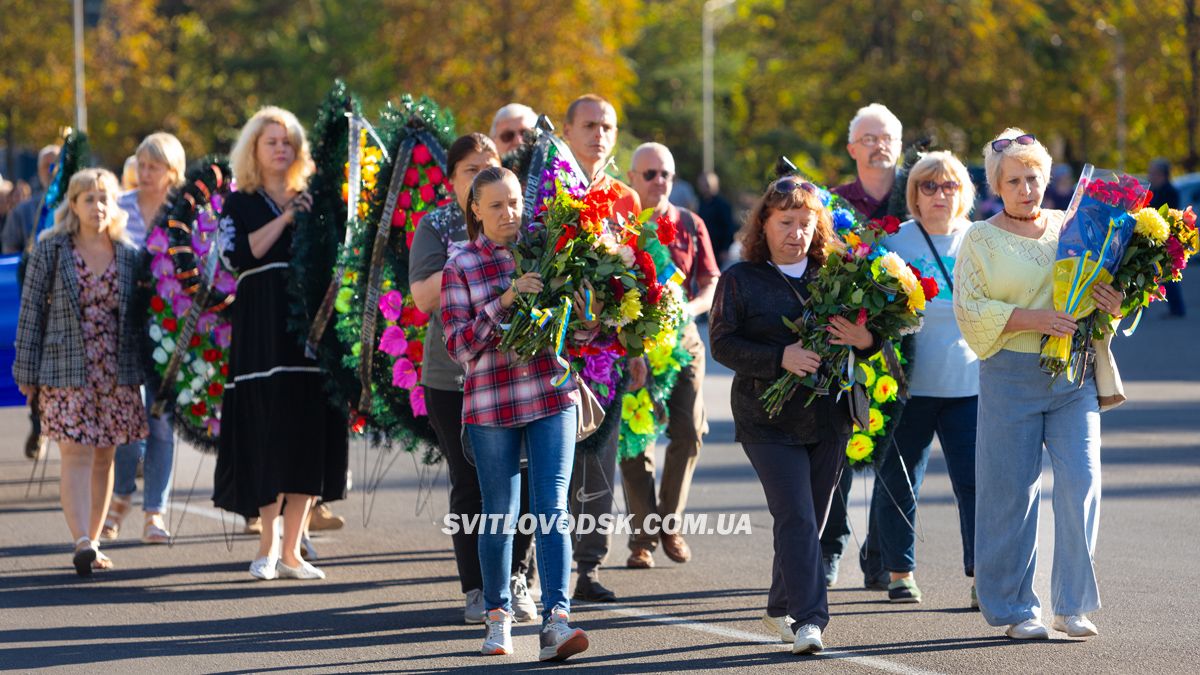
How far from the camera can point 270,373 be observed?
28.2ft

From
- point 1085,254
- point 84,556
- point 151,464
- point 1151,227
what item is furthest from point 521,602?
point 151,464

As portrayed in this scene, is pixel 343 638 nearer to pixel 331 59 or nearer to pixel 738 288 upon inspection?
pixel 738 288

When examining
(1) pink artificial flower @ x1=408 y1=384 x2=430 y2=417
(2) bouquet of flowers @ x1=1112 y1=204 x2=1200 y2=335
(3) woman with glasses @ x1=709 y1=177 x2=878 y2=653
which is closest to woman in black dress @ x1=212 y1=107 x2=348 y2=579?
(1) pink artificial flower @ x1=408 y1=384 x2=430 y2=417

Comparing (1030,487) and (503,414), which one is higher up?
(503,414)

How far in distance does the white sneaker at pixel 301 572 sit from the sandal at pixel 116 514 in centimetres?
176

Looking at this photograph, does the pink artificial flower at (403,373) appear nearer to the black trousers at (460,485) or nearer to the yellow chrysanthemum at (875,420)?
the black trousers at (460,485)

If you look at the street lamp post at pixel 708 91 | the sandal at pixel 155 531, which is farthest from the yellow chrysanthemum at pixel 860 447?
the street lamp post at pixel 708 91

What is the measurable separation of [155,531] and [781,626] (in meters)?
4.34

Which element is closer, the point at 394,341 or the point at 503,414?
the point at 503,414

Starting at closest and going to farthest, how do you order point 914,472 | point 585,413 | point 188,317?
point 585,413
point 914,472
point 188,317

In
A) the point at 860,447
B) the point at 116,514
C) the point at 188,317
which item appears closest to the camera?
the point at 860,447

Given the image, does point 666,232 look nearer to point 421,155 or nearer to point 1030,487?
point 1030,487

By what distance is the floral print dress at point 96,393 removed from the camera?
904 cm

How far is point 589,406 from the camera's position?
7.09 m
